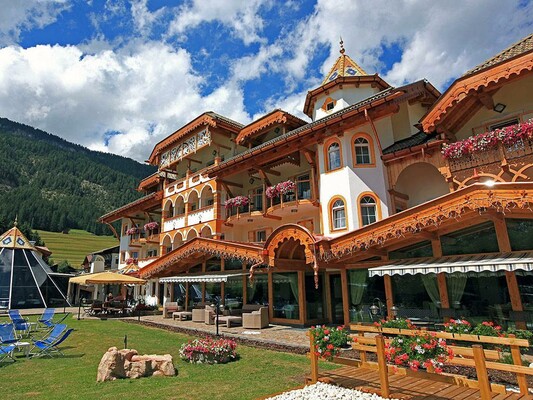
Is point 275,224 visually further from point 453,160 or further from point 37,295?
point 37,295

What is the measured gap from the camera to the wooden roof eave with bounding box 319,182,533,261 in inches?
359

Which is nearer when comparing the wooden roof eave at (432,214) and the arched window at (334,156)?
the wooden roof eave at (432,214)

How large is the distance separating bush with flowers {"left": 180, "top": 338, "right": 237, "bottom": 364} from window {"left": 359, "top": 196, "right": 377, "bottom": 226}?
30.9 feet

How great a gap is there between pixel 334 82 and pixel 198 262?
572 inches

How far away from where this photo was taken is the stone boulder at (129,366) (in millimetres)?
8219

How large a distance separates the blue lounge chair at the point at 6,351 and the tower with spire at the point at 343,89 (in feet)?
62.3

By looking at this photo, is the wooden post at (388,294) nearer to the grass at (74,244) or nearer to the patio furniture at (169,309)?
the patio furniture at (169,309)

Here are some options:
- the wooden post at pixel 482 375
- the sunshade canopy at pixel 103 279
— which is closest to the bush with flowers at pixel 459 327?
the wooden post at pixel 482 375

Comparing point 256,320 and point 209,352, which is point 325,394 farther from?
point 256,320

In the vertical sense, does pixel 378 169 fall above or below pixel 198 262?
above

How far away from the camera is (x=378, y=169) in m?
17.4

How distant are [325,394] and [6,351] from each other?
30.2 feet

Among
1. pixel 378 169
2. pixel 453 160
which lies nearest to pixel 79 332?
pixel 378 169

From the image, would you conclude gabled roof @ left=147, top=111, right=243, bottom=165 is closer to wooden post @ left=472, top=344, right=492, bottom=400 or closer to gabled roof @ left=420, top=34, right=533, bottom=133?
gabled roof @ left=420, top=34, right=533, bottom=133
